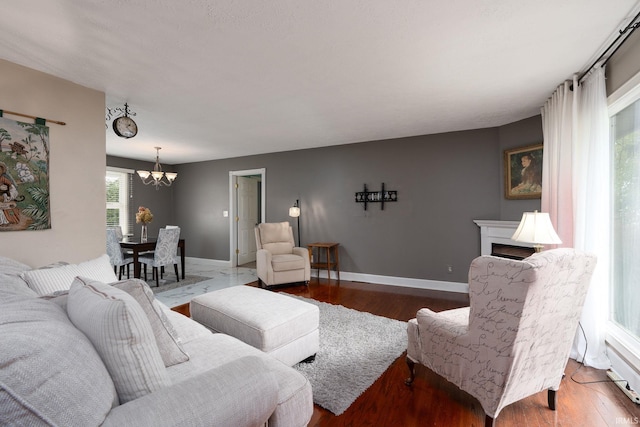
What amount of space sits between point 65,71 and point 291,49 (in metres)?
1.94

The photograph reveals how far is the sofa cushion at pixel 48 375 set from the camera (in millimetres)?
585

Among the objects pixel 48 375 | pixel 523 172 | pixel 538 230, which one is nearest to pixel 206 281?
pixel 48 375

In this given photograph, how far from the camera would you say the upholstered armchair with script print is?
133 cm

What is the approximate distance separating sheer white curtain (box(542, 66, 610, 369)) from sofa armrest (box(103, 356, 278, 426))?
2664 mm

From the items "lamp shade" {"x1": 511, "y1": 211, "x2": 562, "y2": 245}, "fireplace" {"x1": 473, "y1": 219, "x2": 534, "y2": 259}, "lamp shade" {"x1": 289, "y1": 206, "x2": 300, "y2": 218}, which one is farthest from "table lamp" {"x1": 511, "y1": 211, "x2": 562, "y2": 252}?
"lamp shade" {"x1": 289, "y1": 206, "x2": 300, "y2": 218}

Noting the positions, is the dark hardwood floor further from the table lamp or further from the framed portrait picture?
the framed portrait picture

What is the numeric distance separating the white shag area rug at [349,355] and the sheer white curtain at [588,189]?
1476 mm

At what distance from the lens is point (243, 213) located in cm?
648

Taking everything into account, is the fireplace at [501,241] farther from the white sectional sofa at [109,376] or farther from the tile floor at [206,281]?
the tile floor at [206,281]

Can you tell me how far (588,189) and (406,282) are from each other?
2707 mm

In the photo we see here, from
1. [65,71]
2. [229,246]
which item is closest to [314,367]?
[65,71]

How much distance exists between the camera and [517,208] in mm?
3686

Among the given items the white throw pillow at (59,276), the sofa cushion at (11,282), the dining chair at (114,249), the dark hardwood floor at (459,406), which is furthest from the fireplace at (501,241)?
the dining chair at (114,249)

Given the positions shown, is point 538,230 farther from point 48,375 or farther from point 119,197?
point 119,197
